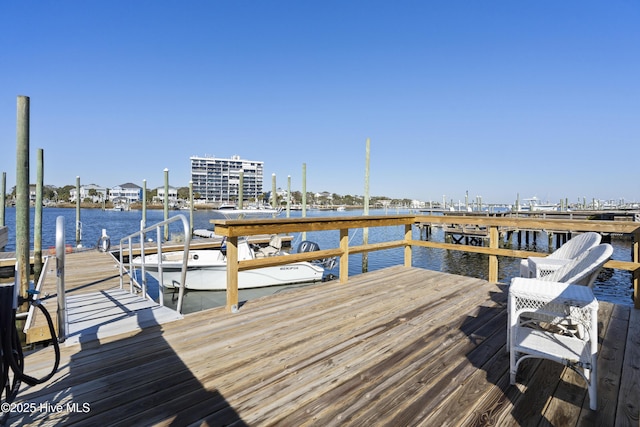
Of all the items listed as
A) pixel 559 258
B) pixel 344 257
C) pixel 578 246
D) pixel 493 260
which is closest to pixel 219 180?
pixel 344 257

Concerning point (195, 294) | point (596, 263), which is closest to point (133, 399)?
point (596, 263)

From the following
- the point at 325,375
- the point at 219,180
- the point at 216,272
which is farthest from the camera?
the point at 219,180

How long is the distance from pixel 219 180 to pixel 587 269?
9744cm

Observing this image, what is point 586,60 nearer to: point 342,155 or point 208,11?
point 208,11

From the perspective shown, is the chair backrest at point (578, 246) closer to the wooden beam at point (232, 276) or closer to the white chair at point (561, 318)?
the white chair at point (561, 318)

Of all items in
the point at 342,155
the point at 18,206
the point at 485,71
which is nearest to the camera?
the point at 18,206

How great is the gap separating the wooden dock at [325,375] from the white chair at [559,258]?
0.54 meters

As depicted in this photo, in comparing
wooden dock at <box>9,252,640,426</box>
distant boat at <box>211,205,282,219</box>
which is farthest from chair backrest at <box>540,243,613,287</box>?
distant boat at <box>211,205,282,219</box>

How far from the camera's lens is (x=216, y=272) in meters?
7.60

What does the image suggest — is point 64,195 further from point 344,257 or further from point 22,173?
point 344,257

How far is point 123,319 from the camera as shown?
2.88 meters

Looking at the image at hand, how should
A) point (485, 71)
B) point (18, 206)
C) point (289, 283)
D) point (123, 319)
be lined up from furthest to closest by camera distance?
point (485, 71) → point (289, 283) → point (18, 206) → point (123, 319)

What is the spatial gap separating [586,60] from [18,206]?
54.7 ft

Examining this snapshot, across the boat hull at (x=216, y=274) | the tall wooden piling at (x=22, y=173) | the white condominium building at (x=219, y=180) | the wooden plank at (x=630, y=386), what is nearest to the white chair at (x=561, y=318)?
the wooden plank at (x=630, y=386)
